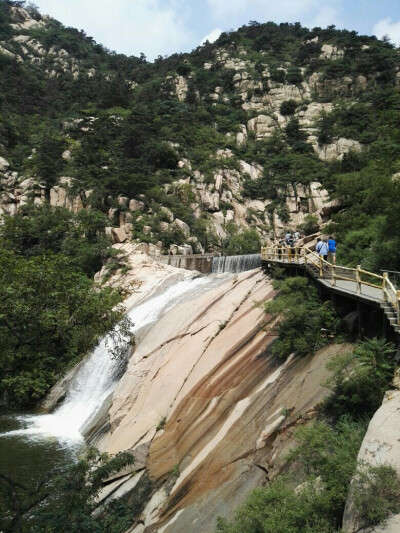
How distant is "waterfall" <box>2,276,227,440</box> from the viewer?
56.1 ft

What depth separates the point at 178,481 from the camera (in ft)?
30.0

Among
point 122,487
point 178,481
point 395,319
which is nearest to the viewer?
point 395,319

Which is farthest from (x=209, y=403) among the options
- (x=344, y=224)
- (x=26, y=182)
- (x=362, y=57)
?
(x=362, y=57)

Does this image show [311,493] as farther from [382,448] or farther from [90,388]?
[90,388]

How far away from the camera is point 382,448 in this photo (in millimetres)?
5555

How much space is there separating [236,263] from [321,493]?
83.1 feet

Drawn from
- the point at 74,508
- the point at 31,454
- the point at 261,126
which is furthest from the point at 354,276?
the point at 261,126

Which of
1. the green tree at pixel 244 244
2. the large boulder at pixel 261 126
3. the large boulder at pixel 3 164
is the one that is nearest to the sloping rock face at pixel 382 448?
the green tree at pixel 244 244

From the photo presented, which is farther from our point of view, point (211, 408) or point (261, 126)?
point (261, 126)

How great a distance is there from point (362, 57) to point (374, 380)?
8477cm

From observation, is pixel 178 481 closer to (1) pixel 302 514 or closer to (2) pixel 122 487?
(2) pixel 122 487

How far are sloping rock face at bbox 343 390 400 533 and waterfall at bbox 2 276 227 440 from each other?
438 inches

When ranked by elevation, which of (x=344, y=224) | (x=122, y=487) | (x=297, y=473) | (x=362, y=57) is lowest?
(x=122, y=487)

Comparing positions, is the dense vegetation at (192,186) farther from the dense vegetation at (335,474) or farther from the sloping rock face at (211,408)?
the sloping rock face at (211,408)
